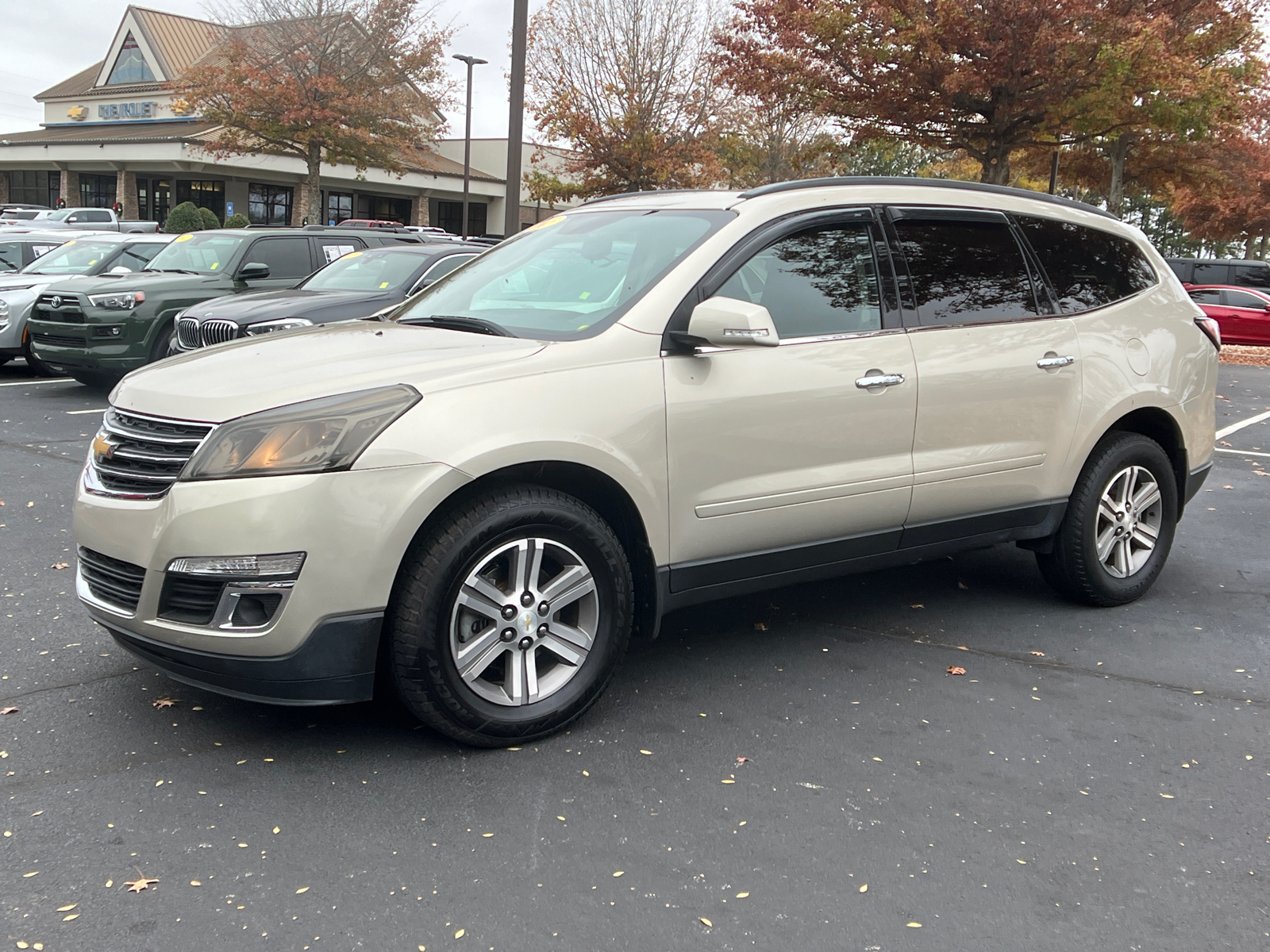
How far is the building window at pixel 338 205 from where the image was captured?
47.9m

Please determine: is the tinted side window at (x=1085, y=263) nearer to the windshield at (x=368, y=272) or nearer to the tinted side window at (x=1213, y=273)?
the windshield at (x=368, y=272)

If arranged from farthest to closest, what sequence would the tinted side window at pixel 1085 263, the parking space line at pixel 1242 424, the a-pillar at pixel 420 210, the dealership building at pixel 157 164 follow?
the a-pillar at pixel 420 210 → the dealership building at pixel 157 164 → the parking space line at pixel 1242 424 → the tinted side window at pixel 1085 263

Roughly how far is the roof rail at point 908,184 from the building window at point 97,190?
161 feet

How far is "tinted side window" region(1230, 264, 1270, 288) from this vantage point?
27.9 metres

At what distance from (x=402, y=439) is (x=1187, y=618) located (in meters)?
3.88

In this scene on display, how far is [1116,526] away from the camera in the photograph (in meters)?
5.29

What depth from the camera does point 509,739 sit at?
11.8 ft

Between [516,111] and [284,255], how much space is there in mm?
3578

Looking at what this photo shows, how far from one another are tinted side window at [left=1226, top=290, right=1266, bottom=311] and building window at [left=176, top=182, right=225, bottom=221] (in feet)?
116

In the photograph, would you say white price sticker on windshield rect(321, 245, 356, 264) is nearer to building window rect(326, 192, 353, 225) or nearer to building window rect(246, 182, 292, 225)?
building window rect(246, 182, 292, 225)

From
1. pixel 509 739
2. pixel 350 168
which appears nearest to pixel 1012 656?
pixel 509 739

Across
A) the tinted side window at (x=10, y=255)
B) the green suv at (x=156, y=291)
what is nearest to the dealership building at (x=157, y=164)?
the tinted side window at (x=10, y=255)

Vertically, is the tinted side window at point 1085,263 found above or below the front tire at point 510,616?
above

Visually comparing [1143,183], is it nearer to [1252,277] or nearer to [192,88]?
[1252,277]
